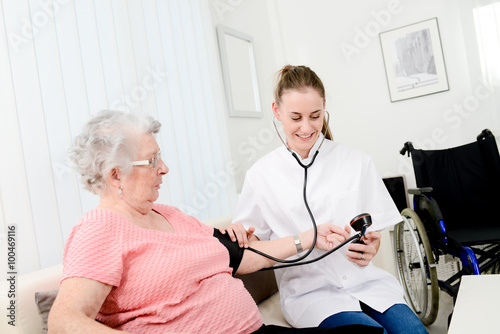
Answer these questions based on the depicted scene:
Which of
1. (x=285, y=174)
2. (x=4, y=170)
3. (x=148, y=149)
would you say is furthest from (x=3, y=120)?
(x=285, y=174)

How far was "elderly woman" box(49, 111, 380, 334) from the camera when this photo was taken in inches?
33.5

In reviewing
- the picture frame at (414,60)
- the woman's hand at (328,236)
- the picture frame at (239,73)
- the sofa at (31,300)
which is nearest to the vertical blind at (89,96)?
the picture frame at (239,73)

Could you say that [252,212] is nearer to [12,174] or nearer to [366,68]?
[12,174]

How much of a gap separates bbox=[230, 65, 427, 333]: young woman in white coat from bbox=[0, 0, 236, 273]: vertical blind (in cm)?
74

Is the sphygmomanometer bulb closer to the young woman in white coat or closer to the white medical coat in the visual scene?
the young woman in white coat

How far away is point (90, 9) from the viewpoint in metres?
1.81

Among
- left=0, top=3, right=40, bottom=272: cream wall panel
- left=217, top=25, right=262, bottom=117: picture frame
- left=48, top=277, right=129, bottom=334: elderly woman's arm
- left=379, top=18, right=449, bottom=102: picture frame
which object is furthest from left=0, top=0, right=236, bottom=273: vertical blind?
left=379, top=18, right=449, bottom=102: picture frame

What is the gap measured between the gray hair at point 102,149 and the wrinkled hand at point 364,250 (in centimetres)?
69

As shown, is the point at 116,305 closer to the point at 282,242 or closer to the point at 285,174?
the point at 282,242

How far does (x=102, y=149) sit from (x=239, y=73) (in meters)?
2.08

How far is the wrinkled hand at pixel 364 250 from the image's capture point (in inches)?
47.8

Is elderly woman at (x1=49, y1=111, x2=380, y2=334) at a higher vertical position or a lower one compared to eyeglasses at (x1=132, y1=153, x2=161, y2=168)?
lower

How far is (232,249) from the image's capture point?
1.24 metres

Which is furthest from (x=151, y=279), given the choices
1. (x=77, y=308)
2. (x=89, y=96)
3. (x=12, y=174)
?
(x=89, y=96)
